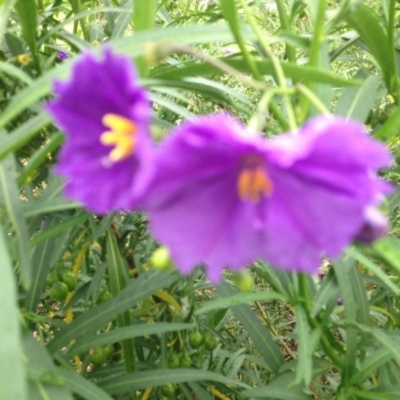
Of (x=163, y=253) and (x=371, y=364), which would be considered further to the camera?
(x=371, y=364)

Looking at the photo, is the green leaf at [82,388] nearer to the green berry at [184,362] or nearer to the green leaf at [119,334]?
the green leaf at [119,334]

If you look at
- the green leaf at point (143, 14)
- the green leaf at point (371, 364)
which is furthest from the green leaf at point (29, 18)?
the green leaf at point (371, 364)

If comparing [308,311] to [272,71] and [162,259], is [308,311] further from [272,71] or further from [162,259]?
[162,259]

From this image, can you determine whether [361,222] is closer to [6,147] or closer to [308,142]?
[308,142]

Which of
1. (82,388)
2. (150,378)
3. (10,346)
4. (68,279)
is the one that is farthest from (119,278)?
(10,346)

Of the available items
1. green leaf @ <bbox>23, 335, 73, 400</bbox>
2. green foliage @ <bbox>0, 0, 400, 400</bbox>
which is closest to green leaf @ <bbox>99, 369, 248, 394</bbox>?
green foliage @ <bbox>0, 0, 400, 400</bbox>

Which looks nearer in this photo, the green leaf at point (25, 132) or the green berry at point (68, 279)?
the green leaf at point (25, 132)
